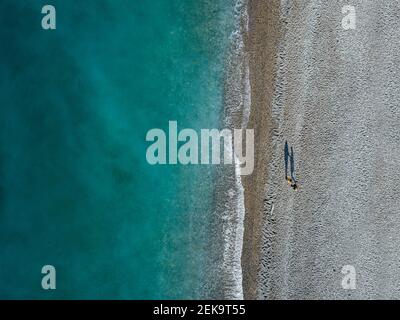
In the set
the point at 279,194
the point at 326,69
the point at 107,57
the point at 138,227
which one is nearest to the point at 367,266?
the point at 279,194

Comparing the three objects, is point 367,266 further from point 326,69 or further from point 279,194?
point 326,69

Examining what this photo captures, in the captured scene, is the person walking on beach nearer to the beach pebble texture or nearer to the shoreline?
the beach pebble texture

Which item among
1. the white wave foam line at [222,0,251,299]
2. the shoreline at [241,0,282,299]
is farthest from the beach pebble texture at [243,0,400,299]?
the white wave foam line at [222,0,251,299]

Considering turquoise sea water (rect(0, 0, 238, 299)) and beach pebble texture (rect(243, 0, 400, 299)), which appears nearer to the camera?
beach pebble texture (rect(243, 0, 400, 299))

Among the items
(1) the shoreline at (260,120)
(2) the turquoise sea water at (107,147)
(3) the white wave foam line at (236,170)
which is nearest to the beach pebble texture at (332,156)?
(1) the shoreline at (260,120)
